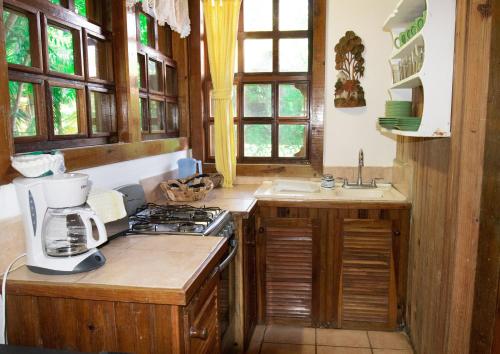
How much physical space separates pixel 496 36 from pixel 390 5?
5.19ft

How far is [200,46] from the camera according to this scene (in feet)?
10.2

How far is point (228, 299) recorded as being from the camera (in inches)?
81.3

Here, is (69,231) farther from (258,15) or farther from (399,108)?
(258,15)

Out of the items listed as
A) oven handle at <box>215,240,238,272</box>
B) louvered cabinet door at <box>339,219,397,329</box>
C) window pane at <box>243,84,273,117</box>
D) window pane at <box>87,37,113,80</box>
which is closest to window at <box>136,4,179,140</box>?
window pane at <box>87,37,113,80</box>

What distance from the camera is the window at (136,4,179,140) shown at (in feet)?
8.16

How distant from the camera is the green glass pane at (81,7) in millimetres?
1889

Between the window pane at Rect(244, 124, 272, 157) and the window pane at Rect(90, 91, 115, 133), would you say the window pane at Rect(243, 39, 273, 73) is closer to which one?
the window pane at Rect(244, 124, 272, 157)

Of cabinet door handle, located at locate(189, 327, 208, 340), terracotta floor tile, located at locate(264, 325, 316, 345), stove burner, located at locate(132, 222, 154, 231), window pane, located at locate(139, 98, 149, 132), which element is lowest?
terracotta floor tile, located at locate(264, 325, 316, 345)

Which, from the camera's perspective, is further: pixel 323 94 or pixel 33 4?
pixel 323 94

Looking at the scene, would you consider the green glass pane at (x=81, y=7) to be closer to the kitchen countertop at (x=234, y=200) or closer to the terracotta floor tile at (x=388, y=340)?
the kitchen countertop at (x=234, y=200)

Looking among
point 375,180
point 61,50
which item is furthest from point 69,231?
point 375,180

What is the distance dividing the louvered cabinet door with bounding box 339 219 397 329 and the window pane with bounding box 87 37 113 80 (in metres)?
1.66

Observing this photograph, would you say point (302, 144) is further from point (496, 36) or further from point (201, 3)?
point (496, 36)

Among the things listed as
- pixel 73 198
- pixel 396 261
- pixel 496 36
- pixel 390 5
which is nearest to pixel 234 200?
pixel 396 261
